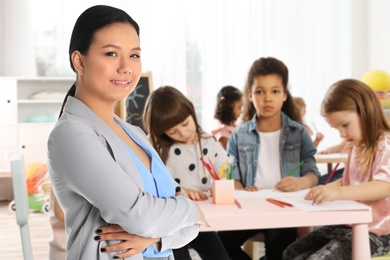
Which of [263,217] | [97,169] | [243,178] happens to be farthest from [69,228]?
[243,178]

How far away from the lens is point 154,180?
1066mm

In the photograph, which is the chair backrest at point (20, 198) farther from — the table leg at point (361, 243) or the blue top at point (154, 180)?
the table leg at point (361, 243)

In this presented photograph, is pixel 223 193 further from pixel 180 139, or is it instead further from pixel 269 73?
pixel 269 73

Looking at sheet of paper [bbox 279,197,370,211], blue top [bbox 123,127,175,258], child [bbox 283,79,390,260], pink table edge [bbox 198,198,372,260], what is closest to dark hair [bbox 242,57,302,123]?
child [bbox 283,79,390,260]

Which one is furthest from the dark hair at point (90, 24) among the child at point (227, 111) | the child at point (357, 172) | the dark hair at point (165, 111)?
the child at point (227, 111)

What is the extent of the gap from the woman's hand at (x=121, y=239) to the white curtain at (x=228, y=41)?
15.9 ft

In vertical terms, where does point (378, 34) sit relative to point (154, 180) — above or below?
above

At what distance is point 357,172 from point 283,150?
1.42ft

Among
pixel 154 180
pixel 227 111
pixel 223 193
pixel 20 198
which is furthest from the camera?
pixel 227 111

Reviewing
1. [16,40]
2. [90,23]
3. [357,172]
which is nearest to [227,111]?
[357,172]

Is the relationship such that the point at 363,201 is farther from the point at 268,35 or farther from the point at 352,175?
the point at 268,35

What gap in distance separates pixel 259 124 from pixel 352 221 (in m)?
0.85

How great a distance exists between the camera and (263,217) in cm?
146

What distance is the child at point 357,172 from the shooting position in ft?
5.29
